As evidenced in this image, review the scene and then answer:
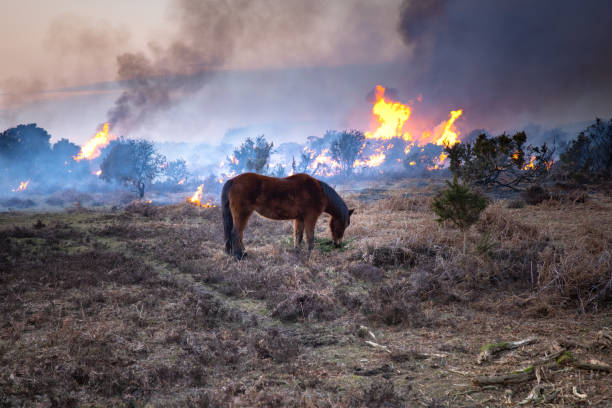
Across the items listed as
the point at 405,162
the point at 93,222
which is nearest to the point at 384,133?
the point at 405,162

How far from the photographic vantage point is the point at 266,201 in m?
9.85

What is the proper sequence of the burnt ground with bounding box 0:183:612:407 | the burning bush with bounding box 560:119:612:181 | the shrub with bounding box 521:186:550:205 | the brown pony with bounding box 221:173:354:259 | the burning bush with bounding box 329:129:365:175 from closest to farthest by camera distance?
1. the burnt ground with bounding box 0:183:612:407
2. the brown pony with bounding box 221:173:354:259
3. the shrub with bounding box 521:186:550:205
4. the burning bush with bounding box 560:119:612:181
5. the burning bush with bounding box 329:129:365:175

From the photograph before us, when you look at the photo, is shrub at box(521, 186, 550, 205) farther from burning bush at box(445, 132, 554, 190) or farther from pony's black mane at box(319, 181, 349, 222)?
pony's black mane at box(319, 181, 349, 222)

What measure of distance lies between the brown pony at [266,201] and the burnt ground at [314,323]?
1.03 m

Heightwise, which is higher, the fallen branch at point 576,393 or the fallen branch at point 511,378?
the fallen branch at point 576,393

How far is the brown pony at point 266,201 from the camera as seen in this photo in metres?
9.80

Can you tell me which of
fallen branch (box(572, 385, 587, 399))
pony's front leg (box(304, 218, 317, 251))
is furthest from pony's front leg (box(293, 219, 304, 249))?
fallen branch (box(572, 385, 587, 399))

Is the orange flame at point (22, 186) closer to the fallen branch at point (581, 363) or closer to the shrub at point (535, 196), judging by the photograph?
the shrub at point (535, 196)

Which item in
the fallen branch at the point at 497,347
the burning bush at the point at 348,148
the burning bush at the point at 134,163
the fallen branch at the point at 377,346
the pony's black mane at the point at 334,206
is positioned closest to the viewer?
the fallen branch at the point at 497,347

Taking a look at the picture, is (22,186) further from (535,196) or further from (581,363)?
(581,363)

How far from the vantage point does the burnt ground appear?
3416 mm

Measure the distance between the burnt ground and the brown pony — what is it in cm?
103

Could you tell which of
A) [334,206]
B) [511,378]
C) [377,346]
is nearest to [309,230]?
[334,206]

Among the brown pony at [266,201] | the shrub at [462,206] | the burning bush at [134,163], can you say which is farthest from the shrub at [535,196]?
the burning bush at [134,163]
